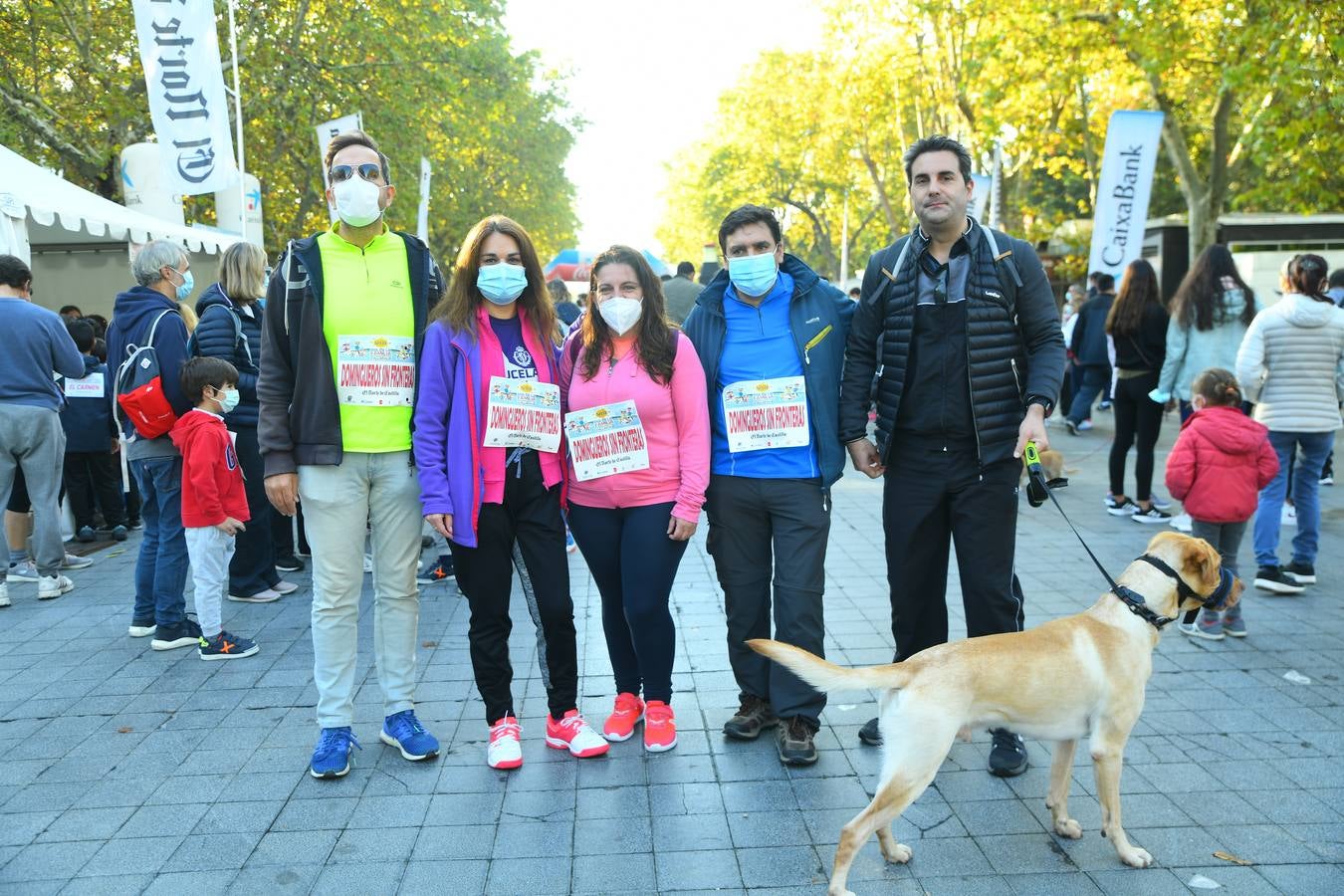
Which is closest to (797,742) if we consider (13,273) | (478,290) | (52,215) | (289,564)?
(478,290)

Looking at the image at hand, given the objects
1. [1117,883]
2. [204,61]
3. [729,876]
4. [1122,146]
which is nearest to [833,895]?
[729,876]

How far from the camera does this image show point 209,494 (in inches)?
214

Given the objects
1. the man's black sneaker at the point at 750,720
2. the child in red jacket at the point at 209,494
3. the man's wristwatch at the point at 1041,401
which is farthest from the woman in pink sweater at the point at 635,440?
the child in red jacket at the point at 209,494

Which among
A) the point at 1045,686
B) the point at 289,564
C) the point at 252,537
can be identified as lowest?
the point at 289,564

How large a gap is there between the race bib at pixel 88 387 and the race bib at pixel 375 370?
5625mm

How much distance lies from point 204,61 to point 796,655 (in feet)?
33.8

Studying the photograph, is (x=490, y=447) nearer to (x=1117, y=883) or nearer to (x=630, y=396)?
(x=630, y=396)

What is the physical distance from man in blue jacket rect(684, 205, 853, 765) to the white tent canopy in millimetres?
6480

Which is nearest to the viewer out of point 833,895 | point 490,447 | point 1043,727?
point 833,895

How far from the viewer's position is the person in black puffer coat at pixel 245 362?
6121 millimetres

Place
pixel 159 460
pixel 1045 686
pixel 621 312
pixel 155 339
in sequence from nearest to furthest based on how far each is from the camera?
pixel 1045 686 → pixel 621 312 → pixel 159 460 → pixel 155 339

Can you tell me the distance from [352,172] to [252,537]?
3.64 meters

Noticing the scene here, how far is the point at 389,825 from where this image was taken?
11.9 feet

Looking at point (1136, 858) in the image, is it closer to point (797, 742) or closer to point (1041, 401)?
point (797, 742)
